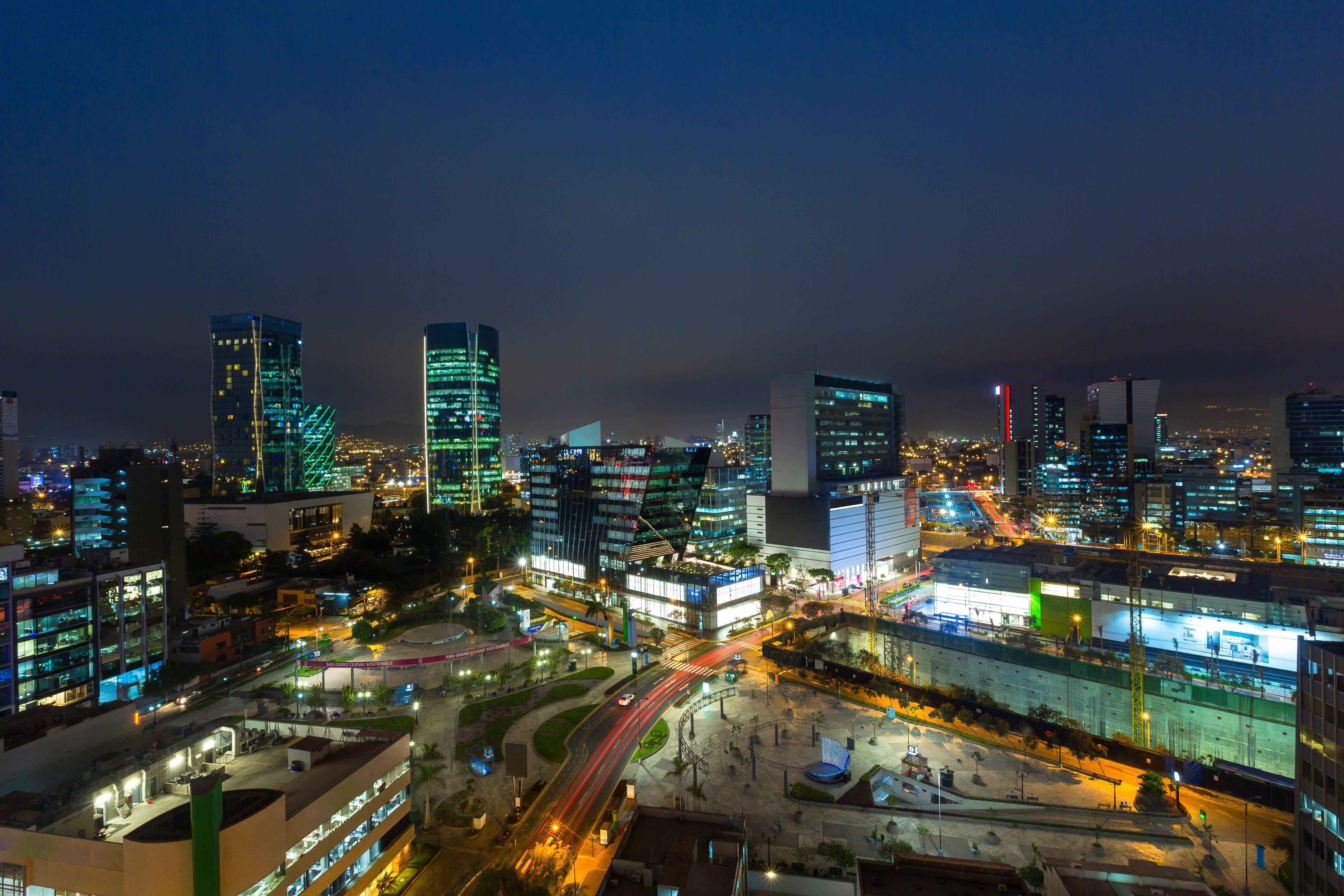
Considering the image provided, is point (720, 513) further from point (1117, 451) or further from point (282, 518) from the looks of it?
point (1117, 451)


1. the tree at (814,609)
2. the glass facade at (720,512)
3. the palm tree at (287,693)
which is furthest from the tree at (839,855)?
the glass facade at (720,512)

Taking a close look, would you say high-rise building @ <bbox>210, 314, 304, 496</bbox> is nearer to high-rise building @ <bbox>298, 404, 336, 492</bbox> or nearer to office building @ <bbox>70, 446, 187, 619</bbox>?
high-rise building @ <bbox>298, 404, 336, 492</bbox>

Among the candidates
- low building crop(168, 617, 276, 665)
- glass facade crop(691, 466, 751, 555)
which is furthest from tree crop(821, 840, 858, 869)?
glass facade crop(691, 466, 751, 555)

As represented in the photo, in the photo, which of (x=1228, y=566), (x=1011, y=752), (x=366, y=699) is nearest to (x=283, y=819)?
(x=366, y=699)

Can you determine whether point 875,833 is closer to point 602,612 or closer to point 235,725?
point 235,725

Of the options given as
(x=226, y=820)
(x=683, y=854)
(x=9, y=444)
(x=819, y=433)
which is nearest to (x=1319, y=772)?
(x=683, y=854)

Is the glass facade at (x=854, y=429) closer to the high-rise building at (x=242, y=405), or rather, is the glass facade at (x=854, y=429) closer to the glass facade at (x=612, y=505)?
the glass facade at (x=612, y=505)

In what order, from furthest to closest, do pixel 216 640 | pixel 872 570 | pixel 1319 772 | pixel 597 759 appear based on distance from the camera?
pixel 872 570 → pixel 216 640 → pixel 597 759 → pixel 1319 772
